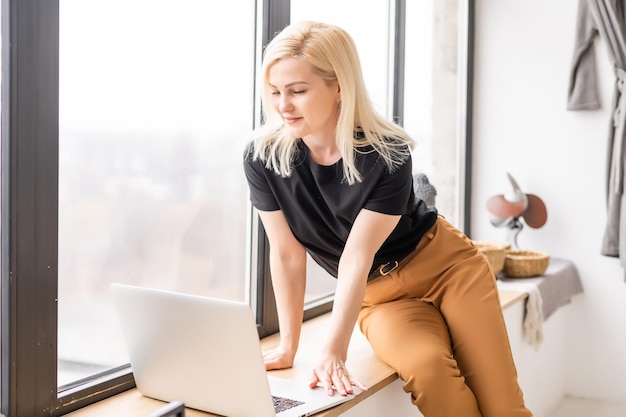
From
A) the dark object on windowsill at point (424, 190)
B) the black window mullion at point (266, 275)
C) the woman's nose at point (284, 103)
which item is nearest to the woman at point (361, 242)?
the woman's nose at point (284, 103)

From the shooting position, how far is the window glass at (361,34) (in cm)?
246

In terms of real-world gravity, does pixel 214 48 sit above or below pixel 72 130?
above

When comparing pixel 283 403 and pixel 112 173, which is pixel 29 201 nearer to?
pixel 112 173

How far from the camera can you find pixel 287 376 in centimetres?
173

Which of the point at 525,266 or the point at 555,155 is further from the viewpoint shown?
the point at 555,155

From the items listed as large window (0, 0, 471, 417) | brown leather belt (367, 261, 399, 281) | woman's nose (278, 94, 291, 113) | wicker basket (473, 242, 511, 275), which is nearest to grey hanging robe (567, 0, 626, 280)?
wicker basket (473, 242, 511, 275)

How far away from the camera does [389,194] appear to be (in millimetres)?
1679

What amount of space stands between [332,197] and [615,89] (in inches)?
77.4

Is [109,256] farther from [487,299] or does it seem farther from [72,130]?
[487,299]

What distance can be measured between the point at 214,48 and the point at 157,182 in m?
0.43

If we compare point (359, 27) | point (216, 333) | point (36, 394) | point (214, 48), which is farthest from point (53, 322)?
point (359, 27)

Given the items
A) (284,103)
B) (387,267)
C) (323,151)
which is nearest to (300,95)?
(284,103)

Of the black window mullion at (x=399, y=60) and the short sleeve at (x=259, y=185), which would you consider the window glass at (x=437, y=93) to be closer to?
the black window mullion at (x=399, y=60)

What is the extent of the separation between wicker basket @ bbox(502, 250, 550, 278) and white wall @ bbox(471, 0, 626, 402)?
1.23 ft
